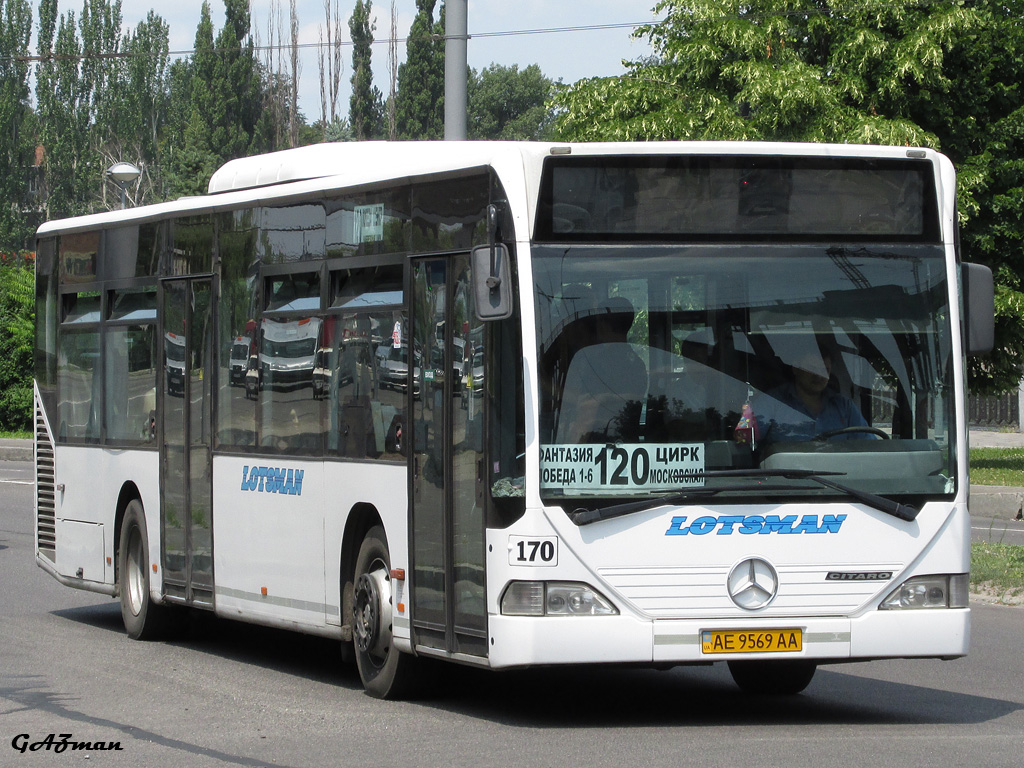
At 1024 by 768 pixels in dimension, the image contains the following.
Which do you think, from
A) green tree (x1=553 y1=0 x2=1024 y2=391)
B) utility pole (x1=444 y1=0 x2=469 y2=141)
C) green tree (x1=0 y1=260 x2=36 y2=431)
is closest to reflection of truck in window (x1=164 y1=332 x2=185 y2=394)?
utility pole (x1=444 y1=0 x2=469 y2=141)

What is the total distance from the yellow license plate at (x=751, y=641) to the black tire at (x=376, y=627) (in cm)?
187

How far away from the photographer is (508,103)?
10906 centimetres

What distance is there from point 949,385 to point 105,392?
713 centimetres

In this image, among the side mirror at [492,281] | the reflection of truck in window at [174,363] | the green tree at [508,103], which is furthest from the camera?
the green tree at [508,103]

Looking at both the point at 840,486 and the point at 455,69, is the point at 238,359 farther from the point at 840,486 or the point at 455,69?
the point at 455,69

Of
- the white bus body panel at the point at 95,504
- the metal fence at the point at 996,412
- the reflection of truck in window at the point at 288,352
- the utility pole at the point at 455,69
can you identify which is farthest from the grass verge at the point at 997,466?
the reflection of truck in window at the point at 288,352

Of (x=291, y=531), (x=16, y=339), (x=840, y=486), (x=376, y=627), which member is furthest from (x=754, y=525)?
(x=16, y=339)

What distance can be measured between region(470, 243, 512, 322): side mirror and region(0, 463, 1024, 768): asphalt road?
6.61ft

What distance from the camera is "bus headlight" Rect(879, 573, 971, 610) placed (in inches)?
333

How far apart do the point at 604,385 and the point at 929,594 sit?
194 cm

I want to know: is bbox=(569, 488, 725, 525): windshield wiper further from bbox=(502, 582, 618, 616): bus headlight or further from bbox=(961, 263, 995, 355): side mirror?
bbox=(961, 263, 995, 355): side mirror

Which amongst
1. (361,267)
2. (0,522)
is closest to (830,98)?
(0,522)

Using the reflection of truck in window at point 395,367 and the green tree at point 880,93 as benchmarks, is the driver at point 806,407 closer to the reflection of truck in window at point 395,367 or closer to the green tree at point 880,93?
the reflection of truck in window at point 395,367

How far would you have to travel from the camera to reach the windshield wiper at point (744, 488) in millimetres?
8172
